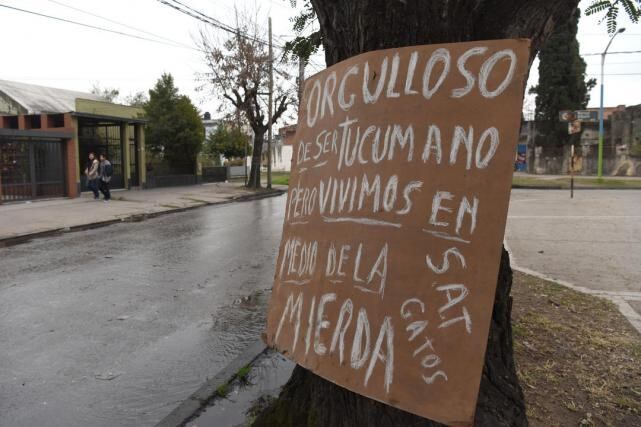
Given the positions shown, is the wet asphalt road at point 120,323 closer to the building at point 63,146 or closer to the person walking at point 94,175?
the building at point 63,146

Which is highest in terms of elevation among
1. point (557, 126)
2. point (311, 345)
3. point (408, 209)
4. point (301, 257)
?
point (557, 126)

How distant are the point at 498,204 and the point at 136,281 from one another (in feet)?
20.8

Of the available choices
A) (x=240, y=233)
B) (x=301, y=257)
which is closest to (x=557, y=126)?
(x=240, y=233)

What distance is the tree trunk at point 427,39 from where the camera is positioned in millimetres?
2281

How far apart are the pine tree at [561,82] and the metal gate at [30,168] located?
3378 centimetres

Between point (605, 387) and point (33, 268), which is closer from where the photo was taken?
point (605, 387)

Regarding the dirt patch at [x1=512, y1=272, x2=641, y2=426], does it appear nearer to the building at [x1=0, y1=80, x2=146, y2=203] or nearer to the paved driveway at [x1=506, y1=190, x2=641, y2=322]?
the paved driveway at [x1=506, y1=190, x2=641, y2=322]

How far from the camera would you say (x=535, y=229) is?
38.7ft

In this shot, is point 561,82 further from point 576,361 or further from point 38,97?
point 576,361

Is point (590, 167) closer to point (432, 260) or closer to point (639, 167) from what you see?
point (639, 167)

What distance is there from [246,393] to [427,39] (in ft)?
9.09

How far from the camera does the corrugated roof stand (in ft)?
104

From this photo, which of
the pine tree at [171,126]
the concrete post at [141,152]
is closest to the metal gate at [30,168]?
the concrete post at [141,152]

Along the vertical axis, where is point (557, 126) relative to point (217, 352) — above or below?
above
